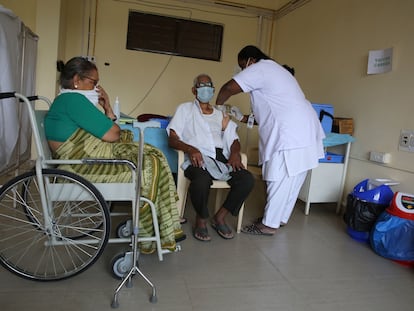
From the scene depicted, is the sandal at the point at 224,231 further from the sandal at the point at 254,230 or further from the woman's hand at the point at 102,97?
the woman's hand at the point at 102,97

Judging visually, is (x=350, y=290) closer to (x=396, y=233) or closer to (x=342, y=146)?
(x=396, y=233)

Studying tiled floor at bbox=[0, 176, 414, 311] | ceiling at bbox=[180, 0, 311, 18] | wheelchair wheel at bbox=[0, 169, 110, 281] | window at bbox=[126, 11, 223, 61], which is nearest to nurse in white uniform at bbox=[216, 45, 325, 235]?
tiled floor at bbox=[0, 176, 414, 311]

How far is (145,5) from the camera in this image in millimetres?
4445

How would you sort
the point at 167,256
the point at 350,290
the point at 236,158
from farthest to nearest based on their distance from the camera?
1. the point at 236,158
2. the point at 167,256
3. the point at 350,290

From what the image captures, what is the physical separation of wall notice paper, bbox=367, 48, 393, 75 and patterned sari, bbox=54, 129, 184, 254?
6.57 ft

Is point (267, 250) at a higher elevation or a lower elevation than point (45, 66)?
Result: lower

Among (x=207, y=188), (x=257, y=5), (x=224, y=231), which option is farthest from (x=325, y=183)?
(x=257, y=5)

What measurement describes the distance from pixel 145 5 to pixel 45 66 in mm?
1580

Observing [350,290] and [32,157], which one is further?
[32,157]

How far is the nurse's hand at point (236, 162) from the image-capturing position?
2.25 meters

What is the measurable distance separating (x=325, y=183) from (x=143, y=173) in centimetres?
182

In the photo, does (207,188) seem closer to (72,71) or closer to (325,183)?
(72,71)

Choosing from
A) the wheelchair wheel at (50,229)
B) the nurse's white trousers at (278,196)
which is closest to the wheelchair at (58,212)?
the wheelchair wheel at (50,229)

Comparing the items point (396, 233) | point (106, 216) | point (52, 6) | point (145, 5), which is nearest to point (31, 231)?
point (106, 216)
